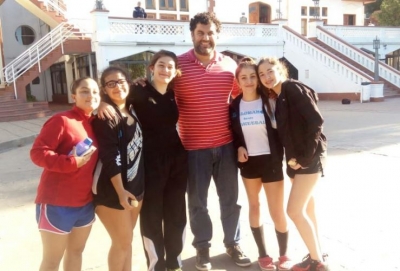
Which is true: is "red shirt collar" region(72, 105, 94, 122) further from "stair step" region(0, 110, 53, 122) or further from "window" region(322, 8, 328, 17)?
"window" region(322, 8, 328, 17)

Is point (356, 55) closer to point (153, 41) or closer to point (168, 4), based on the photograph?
point (168, 4)

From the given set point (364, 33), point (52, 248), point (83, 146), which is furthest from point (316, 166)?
point (364, 33)

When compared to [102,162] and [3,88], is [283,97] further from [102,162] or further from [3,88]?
[3,88]

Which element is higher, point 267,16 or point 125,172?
point 267,16

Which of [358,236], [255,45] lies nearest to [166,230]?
[358,236]

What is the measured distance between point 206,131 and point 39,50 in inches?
585

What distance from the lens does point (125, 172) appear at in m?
2.49

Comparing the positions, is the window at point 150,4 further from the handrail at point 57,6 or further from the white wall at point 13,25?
the white wall at point 13,25

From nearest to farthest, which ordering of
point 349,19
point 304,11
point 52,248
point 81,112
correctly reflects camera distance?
point 52,248 → point 81,112 → point 304,11 → point 349,19

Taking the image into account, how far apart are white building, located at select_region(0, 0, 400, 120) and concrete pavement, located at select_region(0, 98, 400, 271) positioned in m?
8.98

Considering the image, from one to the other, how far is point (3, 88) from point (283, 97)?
14.5 metres

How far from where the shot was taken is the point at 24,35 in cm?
2131

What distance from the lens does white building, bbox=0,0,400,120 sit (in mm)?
15430

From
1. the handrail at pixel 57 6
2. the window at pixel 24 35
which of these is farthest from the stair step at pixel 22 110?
the window at pixel 24 35
